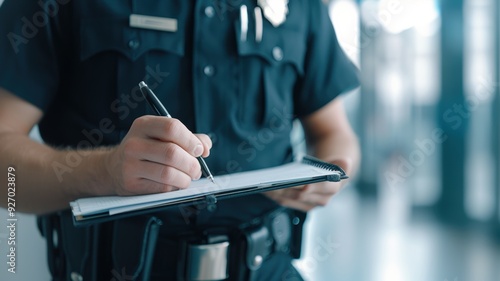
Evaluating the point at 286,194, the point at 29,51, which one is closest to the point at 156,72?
the point at 29,51

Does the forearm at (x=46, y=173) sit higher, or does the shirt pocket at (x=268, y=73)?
the shirt pocket at (x=268, y=73)

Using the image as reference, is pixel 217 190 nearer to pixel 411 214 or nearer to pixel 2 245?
pixel 2 245

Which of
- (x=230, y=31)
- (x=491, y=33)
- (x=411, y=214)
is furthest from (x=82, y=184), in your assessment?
(x=411, y=214)

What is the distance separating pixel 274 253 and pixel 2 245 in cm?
48

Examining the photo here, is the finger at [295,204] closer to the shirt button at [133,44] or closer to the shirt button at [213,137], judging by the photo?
the shirt button at [213,137]

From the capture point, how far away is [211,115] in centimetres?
75

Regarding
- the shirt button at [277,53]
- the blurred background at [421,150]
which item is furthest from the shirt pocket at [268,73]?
the blurred background at [421,150]

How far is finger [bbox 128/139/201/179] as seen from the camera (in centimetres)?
49

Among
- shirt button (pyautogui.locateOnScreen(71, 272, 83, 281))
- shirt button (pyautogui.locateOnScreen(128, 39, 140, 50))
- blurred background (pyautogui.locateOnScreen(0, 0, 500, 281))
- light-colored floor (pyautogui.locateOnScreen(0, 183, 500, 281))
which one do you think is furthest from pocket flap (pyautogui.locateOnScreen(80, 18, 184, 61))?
blurred background (pyautogui.locateOnScreen(0, 0, 500, 281))

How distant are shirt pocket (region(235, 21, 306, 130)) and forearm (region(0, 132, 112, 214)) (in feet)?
0.97

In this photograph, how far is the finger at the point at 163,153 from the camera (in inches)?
19.4

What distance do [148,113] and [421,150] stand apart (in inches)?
128

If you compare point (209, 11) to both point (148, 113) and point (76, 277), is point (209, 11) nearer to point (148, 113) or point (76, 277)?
point (148, 113)

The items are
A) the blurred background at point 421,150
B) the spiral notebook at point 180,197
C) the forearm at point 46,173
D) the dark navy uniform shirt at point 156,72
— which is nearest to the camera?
the spiral notebook at point 180,197
